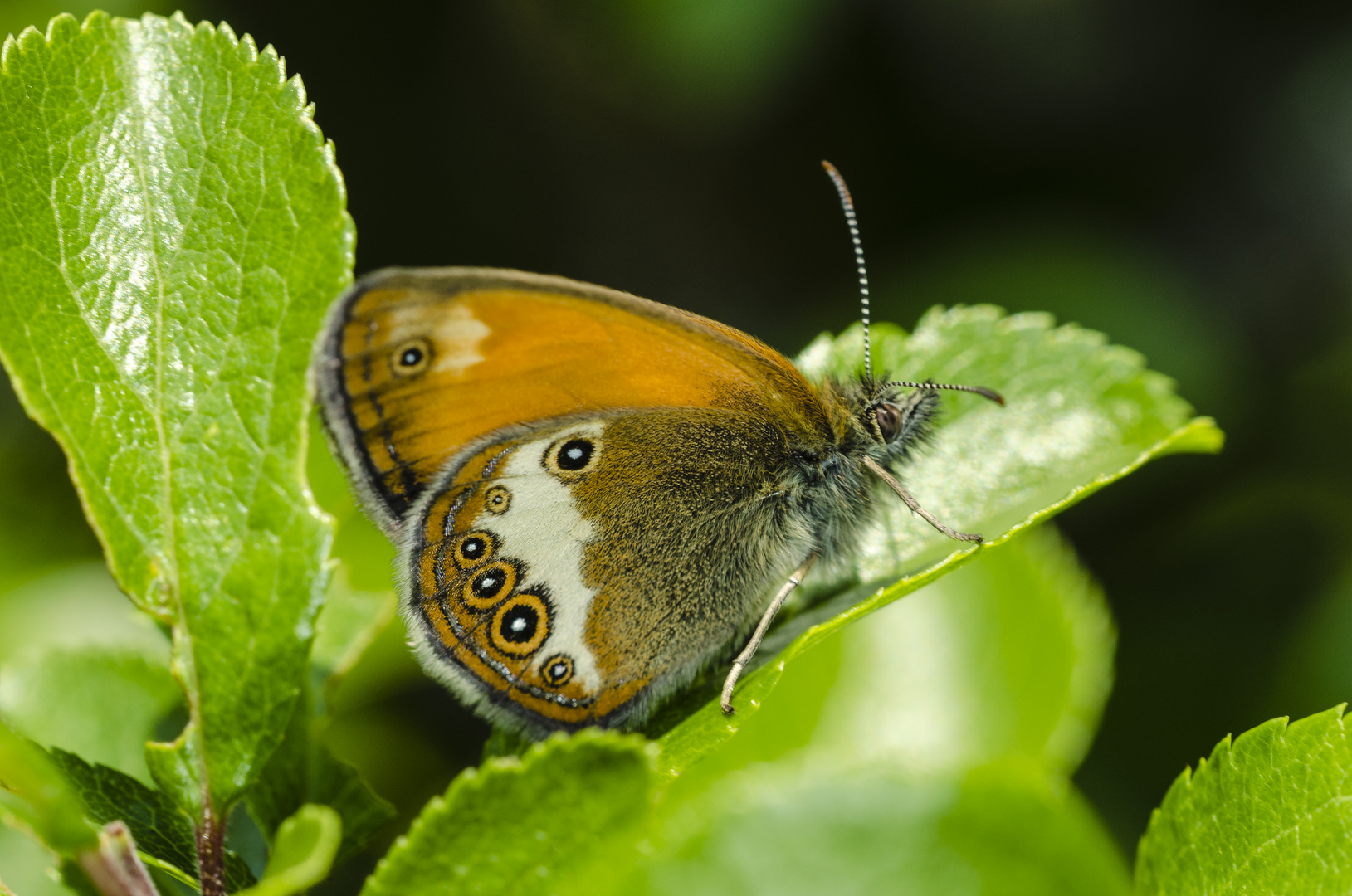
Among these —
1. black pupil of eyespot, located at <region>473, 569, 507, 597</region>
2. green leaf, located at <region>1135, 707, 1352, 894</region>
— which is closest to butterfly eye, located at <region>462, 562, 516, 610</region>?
black pupil of eyespot, located at <region>473, 569, 507, 597</region>

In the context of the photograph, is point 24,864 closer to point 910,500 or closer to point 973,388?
point 910,500

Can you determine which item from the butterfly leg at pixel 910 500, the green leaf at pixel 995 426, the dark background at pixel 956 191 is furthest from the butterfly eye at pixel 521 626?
the dark background at pixel 956 191

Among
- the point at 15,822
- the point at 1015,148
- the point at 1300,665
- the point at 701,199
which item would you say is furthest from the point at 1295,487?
the point at 15,822

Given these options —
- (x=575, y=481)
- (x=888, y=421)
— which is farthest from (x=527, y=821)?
(x=888, y=421)

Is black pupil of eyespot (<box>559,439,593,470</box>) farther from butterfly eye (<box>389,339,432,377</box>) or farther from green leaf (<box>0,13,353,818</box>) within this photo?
green leaf (<box>0,13,353,818</box>)

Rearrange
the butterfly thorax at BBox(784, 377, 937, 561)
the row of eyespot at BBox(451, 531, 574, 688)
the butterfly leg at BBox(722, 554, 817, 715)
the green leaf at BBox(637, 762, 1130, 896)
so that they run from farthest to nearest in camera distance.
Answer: the butterfly thorax at BBox(784, 377, 937, 561), the row of eyespot at BBox(451, 531, 574, 688), the butterfly leg at BBox(722, 554, 817, 715), the green leaf at BBox(637, 762, 1130, 896)

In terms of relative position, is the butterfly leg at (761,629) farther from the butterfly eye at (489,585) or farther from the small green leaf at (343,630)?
the small green leaf at (343,630)
